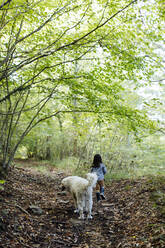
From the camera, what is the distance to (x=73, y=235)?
4.45 m

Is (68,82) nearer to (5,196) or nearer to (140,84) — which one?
(140,84)

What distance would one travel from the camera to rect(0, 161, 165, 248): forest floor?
3795 mm

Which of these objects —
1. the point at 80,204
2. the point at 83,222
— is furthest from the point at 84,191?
the point at 83,222

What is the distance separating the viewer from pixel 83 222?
511cm

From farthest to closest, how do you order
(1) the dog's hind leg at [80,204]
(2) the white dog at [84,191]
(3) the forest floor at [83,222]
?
(1) the dog's hind leg at [80,204]
(2) the white dog at [84,191]
(3) the forest floor at [83,222]

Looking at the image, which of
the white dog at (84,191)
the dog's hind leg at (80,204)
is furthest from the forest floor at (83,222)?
the white dog at (84,191)

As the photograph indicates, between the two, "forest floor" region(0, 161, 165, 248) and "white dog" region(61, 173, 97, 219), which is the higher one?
"white dog" region(61, 173, 97, 219)

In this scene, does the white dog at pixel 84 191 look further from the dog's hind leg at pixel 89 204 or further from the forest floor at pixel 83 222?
the forest floor at pixel 83 222

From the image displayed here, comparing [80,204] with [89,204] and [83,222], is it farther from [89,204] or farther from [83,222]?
[83,222]

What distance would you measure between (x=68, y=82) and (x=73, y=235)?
402cm

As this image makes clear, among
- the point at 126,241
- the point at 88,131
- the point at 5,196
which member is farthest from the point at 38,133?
the point at 126,241

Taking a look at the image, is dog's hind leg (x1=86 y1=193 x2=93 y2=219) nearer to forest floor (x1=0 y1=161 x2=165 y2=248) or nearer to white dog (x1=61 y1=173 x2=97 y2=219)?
white dog (x1=61 y1=173 x2=97 y2=219)

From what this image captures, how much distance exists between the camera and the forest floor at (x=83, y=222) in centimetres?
380

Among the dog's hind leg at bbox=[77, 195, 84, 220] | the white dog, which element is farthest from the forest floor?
the white dog
